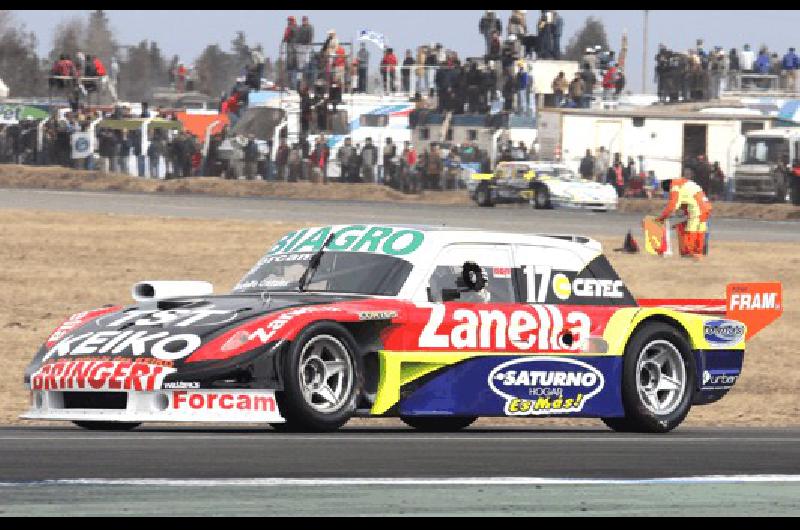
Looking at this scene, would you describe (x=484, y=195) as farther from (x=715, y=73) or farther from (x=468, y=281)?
(x=468, y=281)

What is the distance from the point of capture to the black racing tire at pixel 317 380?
9945 millimetres

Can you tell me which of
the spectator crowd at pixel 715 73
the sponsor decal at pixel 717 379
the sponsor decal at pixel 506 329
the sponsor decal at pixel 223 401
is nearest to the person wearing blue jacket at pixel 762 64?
the spectator crowd at pixel 715 73

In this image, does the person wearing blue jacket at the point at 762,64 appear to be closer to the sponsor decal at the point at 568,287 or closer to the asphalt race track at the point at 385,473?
the sponsor decal at the point at 568,287

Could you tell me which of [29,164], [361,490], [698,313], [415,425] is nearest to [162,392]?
[415,425]

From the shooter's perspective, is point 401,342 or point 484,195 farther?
point 484,195

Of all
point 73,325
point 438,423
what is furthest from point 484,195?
point 73,325

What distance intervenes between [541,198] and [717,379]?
91.9ft

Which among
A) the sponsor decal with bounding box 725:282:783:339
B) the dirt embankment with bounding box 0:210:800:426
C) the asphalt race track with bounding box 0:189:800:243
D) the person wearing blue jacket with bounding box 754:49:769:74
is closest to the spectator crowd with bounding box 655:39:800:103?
the person wearing blue jacket with bounding box 754:49:769:74

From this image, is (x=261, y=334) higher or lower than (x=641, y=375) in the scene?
higher

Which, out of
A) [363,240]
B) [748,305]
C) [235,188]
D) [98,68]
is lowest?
[235,188]

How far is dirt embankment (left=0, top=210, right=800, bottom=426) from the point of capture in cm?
1711

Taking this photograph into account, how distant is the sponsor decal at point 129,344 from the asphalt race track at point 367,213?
2087 centimetres

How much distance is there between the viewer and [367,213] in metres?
35.7

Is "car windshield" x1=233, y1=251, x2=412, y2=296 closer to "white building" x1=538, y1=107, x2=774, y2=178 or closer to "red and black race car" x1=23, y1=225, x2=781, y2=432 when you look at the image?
"red and black race car" x1=23, y1=225, x2=781, y2=432
